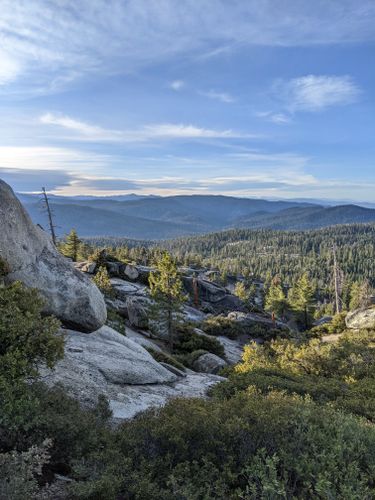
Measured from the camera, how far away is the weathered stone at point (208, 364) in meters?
25.2

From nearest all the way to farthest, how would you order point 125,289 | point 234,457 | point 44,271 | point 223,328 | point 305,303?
point 234,457
point 44,271
point 223,328
point 125,289
point 305,303

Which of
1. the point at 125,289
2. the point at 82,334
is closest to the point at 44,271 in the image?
the point at 82,334

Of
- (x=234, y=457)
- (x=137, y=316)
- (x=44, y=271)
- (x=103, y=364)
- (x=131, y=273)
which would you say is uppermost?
(x=44, y=271)

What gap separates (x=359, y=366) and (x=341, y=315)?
1406 inches

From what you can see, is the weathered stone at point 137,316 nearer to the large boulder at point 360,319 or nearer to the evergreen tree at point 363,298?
the large boulder at point 360,319

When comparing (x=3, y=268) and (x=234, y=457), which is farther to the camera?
(x=3, y=268)

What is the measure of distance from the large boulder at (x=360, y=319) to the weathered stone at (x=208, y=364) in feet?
78.3

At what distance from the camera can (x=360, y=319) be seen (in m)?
44.4

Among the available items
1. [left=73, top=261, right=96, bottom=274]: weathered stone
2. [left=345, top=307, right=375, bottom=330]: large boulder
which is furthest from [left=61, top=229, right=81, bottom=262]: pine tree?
[left=345, top=307, right=375, bottom=330]: large boulder

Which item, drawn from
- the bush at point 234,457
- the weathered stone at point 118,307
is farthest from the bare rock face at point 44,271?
the weathered stone at point 118,307

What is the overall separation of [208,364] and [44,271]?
48.6 ft

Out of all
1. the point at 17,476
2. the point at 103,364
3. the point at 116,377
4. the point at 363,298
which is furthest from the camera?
the point at 363,298

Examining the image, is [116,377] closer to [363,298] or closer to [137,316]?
[137,316]

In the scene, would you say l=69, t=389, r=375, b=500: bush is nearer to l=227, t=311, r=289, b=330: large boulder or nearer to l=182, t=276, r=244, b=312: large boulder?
l=227, t=311, r=289, b=330: large boulder
